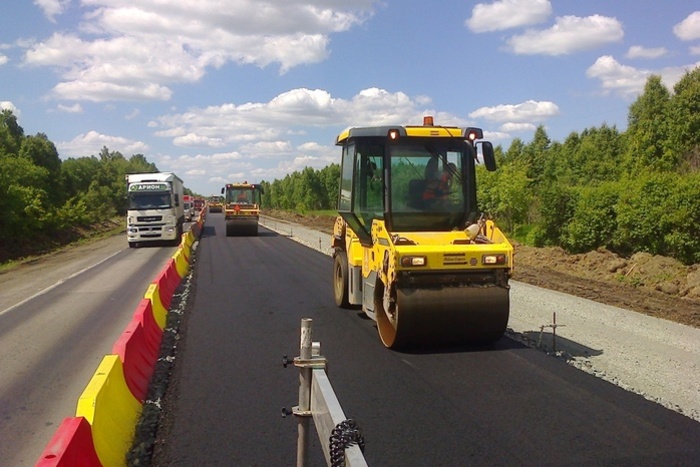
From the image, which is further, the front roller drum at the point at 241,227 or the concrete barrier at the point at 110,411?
the front roller drum at the point at 241,227

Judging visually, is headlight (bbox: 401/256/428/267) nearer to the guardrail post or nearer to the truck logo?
the guardrail post

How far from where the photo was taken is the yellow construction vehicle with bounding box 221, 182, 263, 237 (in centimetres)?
3488

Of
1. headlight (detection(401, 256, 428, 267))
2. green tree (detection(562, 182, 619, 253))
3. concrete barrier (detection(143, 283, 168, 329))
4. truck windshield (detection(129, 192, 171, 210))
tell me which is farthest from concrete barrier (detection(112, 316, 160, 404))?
truck windshield (detection(129, 192, 171, 210))

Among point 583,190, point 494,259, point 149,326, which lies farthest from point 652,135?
point 149,326

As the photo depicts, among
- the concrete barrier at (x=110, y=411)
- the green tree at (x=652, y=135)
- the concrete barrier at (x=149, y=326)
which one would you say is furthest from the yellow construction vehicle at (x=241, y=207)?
the concrete barrier at (x=110, y=411)

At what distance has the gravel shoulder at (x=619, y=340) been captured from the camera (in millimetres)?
7164

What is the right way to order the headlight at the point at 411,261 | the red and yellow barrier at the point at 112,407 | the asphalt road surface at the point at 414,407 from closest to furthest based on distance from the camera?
the red and yellow barrier at the point at 112,407 < the asphalt road surface at the point at 414,407 < the headlight at the point at 411,261

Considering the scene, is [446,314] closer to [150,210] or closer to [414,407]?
[414,407]

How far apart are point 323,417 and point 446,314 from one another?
16.4 feet

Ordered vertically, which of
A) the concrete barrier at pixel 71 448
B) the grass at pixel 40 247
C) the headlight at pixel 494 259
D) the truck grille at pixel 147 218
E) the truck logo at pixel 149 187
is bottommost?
the grass at pixel 40 247

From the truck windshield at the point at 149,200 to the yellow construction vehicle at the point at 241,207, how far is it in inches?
231

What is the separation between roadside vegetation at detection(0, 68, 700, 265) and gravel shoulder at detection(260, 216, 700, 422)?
6222 mm

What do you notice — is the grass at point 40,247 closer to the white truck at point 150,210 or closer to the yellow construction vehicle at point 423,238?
the white truck at point 150,210

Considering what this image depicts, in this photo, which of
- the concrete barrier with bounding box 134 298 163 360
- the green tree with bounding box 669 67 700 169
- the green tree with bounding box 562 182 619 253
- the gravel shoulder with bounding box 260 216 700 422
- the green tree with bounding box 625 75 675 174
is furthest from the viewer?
the green tree with bounding box 625 75 675 174
